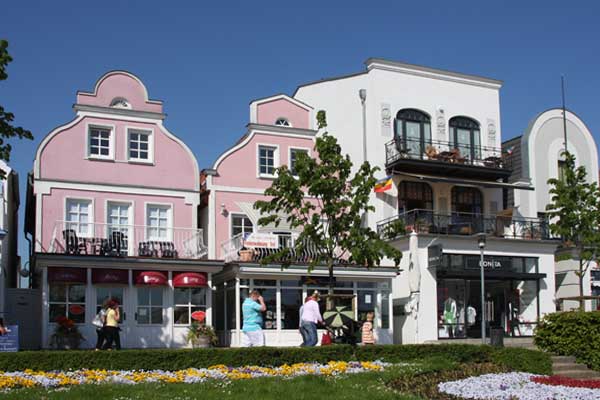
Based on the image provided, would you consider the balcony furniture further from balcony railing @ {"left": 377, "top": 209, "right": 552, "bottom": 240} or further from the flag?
the flag

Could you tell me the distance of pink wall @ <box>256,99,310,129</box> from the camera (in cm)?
3369

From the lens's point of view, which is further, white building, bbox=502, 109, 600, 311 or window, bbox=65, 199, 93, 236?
white building, bbox=502, 109, 600, 311

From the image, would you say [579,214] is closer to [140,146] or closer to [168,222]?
[168,222]

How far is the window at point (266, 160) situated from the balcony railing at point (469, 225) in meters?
5.29

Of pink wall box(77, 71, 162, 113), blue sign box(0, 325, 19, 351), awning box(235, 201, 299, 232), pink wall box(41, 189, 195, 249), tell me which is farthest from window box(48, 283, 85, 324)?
awning box(235, 201, 299, 232)

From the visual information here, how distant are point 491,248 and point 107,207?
15.9m

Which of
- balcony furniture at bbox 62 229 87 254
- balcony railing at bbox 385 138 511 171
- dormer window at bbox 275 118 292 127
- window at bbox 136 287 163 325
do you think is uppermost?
dormer window at bbox 275 118 292 127

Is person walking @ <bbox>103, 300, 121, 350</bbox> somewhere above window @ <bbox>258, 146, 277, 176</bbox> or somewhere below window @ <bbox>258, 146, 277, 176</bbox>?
below

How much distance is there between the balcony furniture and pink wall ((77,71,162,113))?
16.2ft

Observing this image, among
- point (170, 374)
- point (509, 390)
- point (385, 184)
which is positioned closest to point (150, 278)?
point (385, 184)

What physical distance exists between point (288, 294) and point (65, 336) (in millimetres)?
8177

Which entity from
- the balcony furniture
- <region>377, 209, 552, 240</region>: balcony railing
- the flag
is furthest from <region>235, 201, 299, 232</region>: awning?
the balcony furniture

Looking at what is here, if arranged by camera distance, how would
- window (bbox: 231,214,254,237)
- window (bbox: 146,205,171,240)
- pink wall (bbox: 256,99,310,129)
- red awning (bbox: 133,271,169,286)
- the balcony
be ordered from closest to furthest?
red awning (bbox: 133,271,169,286) < window (bbox: 146,205,171,240) < window (bbox: 231,214,254,237) < pink wall (bbox: 256,99,310,129) < the balcony

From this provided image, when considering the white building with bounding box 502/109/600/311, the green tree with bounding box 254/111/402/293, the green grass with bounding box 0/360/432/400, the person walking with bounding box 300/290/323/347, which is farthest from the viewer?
the white building with bounding box 502/109/600/311
